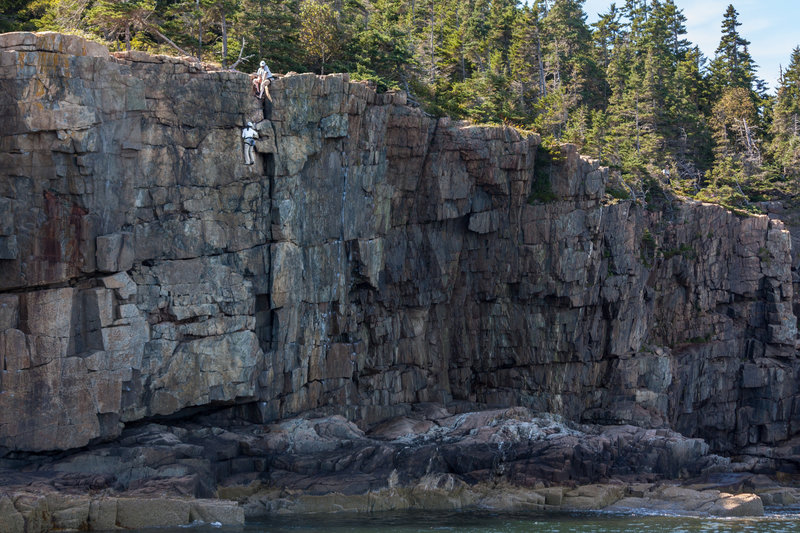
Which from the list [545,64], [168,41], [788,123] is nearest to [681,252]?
[788,123]

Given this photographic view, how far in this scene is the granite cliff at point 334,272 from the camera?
1399 inches

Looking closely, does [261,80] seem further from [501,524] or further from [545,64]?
[545,64]

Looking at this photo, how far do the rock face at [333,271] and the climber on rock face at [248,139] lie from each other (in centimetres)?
29

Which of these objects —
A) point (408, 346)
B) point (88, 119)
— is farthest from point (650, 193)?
point (88, 119)

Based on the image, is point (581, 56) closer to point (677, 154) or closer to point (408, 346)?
point (677, 154)

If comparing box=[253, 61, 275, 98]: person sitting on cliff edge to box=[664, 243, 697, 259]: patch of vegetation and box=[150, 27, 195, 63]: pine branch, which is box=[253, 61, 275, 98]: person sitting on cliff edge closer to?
box=[150, 27, 195, 63]: pine branch

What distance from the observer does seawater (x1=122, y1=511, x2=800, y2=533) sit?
33469 mm

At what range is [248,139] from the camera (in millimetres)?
40344

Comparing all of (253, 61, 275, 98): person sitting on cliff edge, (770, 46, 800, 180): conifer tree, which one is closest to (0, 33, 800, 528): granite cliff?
(253, 61, 275, 98): person sitting on cliff edge

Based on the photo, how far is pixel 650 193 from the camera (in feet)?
198

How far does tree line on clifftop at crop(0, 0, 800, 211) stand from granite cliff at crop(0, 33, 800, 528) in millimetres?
4838

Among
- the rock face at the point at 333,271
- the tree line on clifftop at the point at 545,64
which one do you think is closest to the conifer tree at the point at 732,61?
the tree line on clifftop at the point at 545,64

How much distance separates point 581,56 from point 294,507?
5560cm

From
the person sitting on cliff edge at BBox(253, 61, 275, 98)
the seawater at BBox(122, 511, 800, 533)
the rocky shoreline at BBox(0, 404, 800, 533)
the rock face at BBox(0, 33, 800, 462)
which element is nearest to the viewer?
the rocky shoreline at BBox(0, 404, 800, 533)
